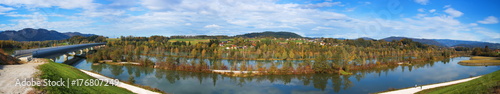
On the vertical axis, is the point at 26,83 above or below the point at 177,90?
above

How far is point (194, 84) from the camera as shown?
2645cm

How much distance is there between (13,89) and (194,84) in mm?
16630

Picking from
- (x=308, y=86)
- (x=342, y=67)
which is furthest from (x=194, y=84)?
(x=342, y=67)

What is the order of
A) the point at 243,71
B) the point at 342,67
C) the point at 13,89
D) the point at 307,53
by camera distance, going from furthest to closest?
the point at 307,53
the point at 342,67
the point at 243,71
the point at 13,89

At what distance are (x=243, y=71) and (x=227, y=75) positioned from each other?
3061 millimetres

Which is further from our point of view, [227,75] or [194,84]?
[227,75]

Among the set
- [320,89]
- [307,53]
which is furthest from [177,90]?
[307,53]

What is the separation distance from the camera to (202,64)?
36.8 metres

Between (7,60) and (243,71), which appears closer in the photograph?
(7,60)

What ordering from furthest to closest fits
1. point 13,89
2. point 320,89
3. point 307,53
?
point 307,53, point 320,89, point 13,89

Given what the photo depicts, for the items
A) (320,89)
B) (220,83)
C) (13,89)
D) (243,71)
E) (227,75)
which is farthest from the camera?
(243,71)

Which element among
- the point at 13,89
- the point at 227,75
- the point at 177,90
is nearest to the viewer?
the point at 13,89

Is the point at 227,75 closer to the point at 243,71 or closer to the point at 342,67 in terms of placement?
the point at 243,71

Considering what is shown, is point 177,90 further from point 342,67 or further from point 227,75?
point 342,67
